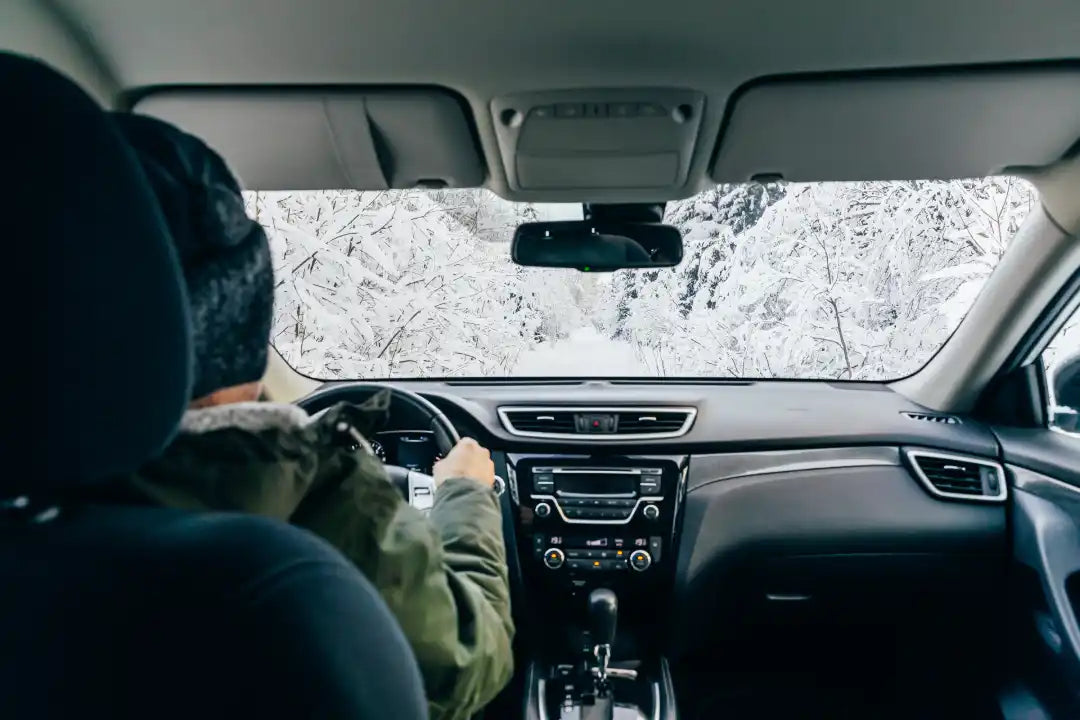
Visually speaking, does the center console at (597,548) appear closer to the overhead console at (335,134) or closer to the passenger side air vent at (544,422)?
the passenger side air vent at (544,422)

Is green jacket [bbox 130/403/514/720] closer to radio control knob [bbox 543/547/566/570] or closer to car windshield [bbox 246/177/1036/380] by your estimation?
radio control knob [bbox 543/547/566/570]

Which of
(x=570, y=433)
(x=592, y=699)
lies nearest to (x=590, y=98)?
(x=570, y=433)

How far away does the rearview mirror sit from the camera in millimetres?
3652

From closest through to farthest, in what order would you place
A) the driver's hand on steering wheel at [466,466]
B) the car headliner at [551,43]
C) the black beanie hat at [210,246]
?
the black beanie hat at [210,246] → the driver's hand on steering wheel at [466,466] → the car headliner at [551,43]

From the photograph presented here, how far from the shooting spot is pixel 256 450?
137cm

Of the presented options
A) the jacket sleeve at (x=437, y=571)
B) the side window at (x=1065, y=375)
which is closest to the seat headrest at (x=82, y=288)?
the jacket sleeve at (x=437, y=571)

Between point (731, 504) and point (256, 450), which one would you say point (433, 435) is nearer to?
point (731, 504)

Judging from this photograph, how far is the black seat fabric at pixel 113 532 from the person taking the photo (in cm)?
110

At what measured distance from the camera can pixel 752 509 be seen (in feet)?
13.0

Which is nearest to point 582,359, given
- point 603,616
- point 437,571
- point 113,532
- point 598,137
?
point 603,616

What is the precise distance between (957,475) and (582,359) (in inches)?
68.6

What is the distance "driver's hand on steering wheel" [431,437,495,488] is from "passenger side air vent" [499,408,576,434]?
1.61 meters

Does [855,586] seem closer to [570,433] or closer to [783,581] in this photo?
[783,581]

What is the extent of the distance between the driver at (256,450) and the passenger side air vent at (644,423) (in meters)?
2.28
